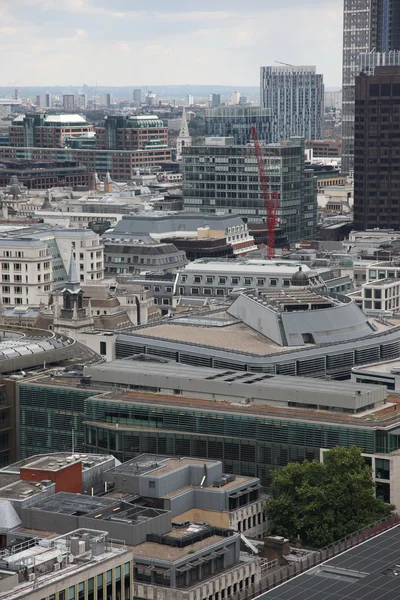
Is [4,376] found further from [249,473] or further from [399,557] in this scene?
[399,557]

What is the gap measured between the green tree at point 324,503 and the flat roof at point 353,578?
9526mm

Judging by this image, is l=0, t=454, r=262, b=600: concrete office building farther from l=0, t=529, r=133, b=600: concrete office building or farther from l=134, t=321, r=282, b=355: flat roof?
l=134, t=321, r=282, b=355: flat roof

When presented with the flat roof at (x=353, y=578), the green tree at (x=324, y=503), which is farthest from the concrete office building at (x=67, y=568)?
the green tree at (x=324, y=503)

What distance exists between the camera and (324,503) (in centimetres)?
10531

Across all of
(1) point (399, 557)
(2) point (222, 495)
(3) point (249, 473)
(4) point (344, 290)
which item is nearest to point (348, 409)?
(3) point (249, 473)

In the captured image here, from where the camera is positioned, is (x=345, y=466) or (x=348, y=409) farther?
(x=348, y=409)

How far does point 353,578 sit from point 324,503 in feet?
53.1

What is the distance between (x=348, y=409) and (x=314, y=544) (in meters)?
14.7

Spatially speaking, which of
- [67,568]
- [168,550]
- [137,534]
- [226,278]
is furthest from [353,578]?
[226,278]

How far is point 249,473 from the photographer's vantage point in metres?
115

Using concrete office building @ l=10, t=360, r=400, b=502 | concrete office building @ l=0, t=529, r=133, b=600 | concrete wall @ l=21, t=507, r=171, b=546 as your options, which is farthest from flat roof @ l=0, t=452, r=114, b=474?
concrete office building @ l=0, t=529, r=133, b=600

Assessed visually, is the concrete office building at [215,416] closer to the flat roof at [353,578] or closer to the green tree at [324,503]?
the green tree at [324,503]

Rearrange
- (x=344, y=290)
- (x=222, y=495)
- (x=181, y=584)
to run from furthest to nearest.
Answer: (x=344, y=290)
(x=222, y=495)
(x=181, y=584)

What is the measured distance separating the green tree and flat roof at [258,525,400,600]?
9.53 meters
